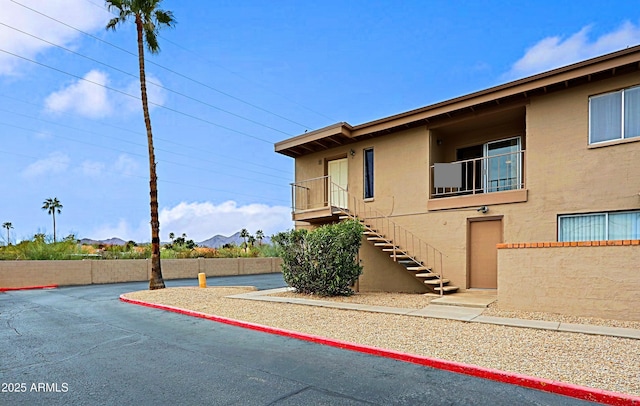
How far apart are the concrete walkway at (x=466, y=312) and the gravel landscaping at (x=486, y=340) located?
0.23m

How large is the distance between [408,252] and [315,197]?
17.1 ft

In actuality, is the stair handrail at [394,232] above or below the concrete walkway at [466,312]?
above

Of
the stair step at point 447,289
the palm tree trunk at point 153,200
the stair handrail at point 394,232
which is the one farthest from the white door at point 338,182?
the palm tree trunk at point 153,200

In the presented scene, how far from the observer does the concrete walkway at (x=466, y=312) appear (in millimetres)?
6898

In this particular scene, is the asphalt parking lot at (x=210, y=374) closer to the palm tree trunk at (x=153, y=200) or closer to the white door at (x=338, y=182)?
the palm tree trunk at (x=153, y=200)

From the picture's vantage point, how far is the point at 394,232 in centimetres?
1380

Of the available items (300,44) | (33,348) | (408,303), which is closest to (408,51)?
(300,44)

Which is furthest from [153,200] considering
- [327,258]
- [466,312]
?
[466,312]

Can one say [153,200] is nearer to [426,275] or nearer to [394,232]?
[394,232]

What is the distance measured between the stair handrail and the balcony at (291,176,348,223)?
138 millimetres

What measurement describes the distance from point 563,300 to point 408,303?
12.1ft

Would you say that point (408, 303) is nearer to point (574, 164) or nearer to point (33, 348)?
point (574, 164)

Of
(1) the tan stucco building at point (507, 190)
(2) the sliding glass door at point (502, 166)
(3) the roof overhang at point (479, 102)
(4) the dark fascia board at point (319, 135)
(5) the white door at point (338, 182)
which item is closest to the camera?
(1) the tan stucco building at point (507, 190)

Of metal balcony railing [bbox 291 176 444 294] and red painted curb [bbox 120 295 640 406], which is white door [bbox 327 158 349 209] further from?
red painted curb [bbox 120 295 640 406]
